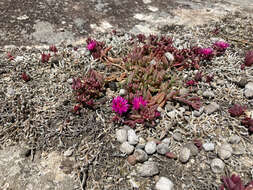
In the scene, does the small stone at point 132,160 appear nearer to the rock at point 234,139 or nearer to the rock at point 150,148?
the rock at point 150,148

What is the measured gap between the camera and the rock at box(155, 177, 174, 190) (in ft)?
9.39

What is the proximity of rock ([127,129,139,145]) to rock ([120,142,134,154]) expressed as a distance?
66mm

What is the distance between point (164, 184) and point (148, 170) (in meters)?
0.26

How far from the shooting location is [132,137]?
10.9ft

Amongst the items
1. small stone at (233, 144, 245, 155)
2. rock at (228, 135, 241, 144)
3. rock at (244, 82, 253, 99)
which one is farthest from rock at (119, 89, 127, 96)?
rock at (244, 82, 253, 99)

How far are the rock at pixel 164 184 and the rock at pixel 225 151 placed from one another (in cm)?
83

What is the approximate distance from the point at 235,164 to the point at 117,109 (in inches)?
70.9

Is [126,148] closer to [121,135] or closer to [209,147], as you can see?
[121,135]

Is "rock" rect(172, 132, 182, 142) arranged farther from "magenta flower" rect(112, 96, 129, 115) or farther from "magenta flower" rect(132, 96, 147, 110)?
"magenta flower" rect(112, 96, 129, 115)

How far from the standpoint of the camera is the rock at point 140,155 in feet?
10.2

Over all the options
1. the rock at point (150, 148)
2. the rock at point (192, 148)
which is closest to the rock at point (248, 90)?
the rock at point (192, 148)

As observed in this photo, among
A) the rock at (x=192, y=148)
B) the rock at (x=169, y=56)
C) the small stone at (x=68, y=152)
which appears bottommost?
the small stone at (x=68, y=152)

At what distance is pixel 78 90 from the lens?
3727 mm

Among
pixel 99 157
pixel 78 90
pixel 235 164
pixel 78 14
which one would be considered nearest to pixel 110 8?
pixel 78 14
